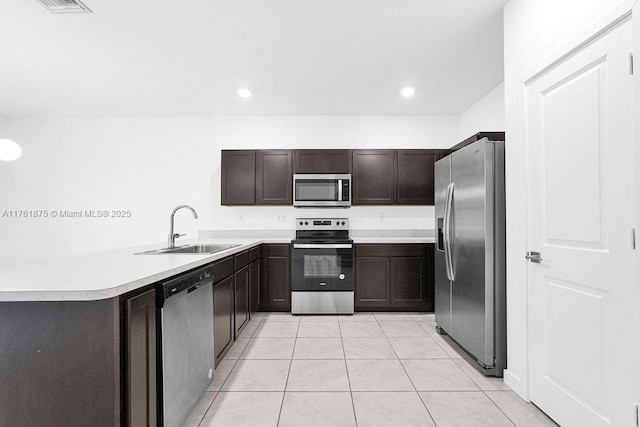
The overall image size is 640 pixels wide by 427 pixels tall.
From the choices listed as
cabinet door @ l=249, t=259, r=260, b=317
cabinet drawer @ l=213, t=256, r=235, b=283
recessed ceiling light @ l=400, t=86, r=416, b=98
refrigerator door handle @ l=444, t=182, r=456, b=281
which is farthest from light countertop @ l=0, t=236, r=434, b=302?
recessed ceiling light @ l=400, t=86, r=416, b=98

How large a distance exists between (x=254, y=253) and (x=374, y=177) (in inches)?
73.6

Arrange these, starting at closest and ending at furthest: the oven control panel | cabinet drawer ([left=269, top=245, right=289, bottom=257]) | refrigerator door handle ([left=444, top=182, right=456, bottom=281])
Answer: refrigerator door handle ([left=444, top=182, right=456, bottom=281]), cabinet drawer ([left=269, top=245, right=289, bottom=257]), the oven control panel

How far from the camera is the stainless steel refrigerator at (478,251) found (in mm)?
2461

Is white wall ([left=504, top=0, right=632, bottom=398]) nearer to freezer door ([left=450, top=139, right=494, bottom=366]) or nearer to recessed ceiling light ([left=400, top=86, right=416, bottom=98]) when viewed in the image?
freezer door ([left=450, top=139, right=494, bottom=366])

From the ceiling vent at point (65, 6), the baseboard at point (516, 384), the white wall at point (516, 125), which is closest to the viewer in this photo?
the white wall at point (516, 125)

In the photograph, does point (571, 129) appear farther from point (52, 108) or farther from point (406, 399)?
point (52, 108)

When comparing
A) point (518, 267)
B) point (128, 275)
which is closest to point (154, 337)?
point (128, 275)

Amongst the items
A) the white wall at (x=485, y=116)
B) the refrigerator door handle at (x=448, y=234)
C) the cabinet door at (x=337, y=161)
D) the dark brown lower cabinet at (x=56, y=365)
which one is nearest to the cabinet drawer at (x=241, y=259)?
the cabinet door at (x=337, y=161)

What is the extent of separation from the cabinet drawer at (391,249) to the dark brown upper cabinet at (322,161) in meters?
1.06

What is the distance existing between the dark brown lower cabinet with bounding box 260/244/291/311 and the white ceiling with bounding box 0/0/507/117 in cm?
195

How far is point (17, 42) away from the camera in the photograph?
2820 millimetres

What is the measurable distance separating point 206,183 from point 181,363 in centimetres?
341

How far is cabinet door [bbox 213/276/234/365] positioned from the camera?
2434 mm

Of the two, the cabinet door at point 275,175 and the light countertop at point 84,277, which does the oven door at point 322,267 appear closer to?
the cabinet door at point 275,175
